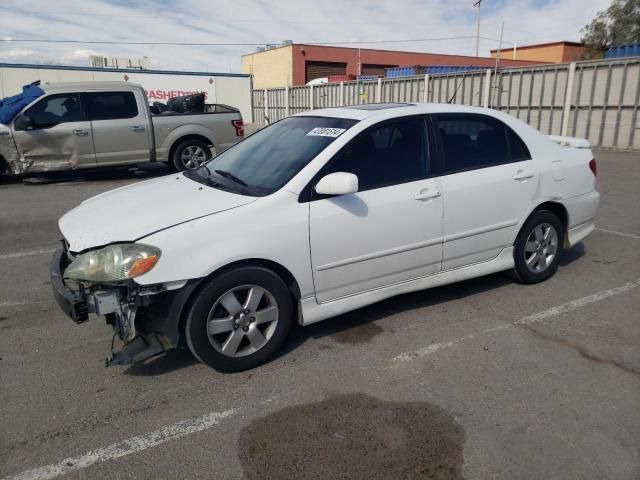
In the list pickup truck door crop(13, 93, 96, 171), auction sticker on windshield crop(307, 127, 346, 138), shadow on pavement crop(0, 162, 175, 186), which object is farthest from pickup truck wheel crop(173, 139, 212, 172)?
auction sticker on windshield crop(307, 127, 346, 138)

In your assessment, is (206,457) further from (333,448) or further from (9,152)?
(9,152)

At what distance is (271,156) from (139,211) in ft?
3.51

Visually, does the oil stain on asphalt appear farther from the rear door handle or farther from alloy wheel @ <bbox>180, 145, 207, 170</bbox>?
alloy wheel @ <bbox>180, 145, 207, 170</bbox>

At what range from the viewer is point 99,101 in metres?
10.3

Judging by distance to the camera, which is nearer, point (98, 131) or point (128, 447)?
point (128, 447)

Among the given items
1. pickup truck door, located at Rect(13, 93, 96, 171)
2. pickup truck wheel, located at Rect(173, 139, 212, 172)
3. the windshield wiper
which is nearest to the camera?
the windshield wiper

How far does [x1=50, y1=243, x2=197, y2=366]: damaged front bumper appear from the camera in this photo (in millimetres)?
2906

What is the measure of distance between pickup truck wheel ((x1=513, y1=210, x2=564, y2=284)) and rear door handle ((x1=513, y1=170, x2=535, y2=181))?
0.36 m

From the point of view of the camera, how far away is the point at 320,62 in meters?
38.2

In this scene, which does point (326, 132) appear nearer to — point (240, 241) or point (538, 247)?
point (240, 241)

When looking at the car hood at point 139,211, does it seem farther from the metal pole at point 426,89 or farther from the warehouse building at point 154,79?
the warehouse building at point 154,79

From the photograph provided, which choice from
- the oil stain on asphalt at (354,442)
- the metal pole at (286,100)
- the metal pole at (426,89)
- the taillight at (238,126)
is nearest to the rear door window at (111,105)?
the taillight at (238,126)

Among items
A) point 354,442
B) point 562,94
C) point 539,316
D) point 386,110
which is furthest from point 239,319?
point 562,94

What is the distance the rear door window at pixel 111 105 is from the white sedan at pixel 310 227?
7.12 m
